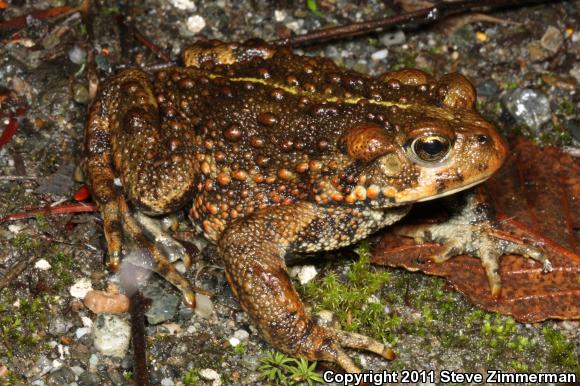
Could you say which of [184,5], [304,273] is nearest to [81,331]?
[304,273]

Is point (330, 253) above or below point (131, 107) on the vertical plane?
below

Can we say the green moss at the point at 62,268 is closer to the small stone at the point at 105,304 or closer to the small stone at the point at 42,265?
the small stone at the point at 42,265

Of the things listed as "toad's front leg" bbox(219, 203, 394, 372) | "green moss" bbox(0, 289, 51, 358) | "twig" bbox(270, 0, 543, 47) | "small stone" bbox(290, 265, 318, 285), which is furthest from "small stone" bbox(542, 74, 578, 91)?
"green moss" bbox(0, 289, 51, 358)

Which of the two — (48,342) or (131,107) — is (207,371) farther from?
(131,107)

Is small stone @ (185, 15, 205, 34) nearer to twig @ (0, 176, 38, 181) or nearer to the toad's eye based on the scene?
twig @ (0, 176, 38, 181)

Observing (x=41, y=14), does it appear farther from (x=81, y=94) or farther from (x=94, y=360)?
(x=94, y=360)

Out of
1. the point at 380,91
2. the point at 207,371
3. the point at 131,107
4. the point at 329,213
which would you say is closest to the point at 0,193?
the point at 131,107
